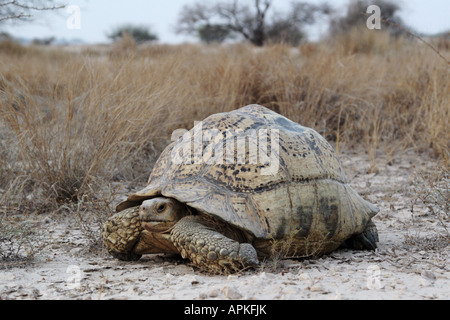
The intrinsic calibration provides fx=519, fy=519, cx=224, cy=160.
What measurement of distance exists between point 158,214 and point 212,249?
0.36 m

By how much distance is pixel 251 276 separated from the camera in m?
2.38

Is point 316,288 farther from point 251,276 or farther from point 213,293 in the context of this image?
point 213,293

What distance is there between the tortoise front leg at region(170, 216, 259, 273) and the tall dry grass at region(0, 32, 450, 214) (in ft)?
4.41

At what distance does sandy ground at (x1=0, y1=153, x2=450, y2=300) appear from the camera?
2.17 meters

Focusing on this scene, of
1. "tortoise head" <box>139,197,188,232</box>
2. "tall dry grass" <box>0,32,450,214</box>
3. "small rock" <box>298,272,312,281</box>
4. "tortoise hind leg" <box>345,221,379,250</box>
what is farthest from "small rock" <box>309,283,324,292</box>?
"tall dry grass" <box>0,32,450,214</box>

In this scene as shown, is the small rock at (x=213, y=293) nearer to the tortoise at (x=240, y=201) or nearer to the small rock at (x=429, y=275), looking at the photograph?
the tortoise at (x=240, y=201)

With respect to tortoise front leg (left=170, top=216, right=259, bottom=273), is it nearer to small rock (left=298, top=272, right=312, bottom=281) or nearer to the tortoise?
the tortoise

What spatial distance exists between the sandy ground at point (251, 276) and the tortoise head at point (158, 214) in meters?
0.23

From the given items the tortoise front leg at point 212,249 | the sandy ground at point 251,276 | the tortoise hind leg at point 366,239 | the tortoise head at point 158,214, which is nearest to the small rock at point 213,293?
the sandy ground at point 251,276

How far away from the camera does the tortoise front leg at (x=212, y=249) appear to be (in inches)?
94.1

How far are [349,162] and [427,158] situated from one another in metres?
0.82

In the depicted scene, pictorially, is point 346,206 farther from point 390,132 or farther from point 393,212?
point 390,132

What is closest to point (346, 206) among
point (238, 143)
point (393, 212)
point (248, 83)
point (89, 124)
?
point (238, 143)

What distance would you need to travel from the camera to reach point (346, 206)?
292cm
